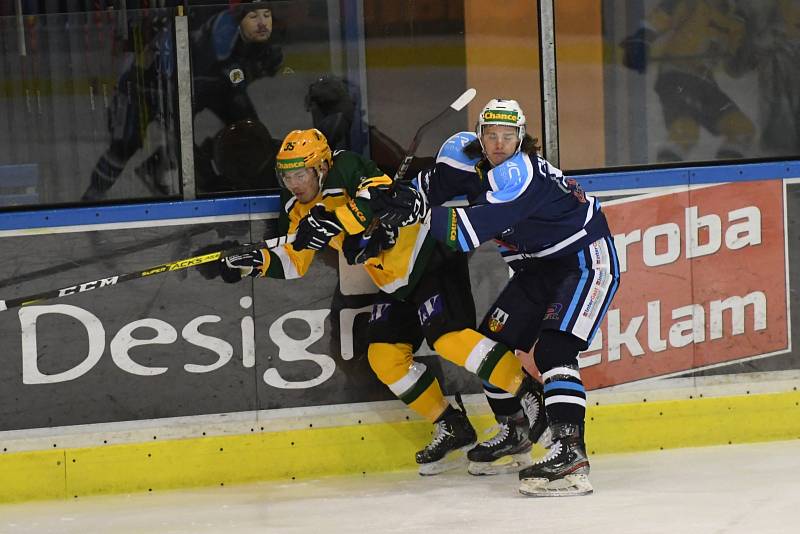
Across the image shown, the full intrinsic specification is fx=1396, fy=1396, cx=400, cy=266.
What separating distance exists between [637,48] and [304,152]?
120cm

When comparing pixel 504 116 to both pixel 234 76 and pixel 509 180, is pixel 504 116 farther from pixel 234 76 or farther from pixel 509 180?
pixel 234 76

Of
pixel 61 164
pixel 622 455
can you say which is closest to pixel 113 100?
pixel 61 164

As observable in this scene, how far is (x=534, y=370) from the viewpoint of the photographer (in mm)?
4547

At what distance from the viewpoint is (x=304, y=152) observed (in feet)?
13.7

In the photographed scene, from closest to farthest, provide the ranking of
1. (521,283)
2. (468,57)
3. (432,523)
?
(432,523), (521,283), (468,57)

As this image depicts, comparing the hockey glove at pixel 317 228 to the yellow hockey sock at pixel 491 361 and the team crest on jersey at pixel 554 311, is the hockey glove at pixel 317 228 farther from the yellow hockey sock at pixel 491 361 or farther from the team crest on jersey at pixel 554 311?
the team crest on jersey at pixel 554 311

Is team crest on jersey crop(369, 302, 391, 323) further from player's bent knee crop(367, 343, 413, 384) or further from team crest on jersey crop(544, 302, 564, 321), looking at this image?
team crest on jersey crop(544, 302, 564, 321)

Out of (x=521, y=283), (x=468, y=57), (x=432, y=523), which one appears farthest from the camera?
(x=468, y=57)

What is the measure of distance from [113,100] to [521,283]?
4.51ft

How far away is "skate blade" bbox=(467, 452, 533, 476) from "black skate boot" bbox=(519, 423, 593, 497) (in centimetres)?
34

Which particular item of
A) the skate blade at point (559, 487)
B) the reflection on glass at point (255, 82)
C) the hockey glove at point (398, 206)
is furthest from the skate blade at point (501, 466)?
the reflection on glass at point (255, 82)

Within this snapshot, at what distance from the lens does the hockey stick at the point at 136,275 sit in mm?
4105

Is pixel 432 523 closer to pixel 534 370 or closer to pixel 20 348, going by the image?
pixel 534 370

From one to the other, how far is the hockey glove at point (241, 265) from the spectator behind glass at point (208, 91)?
28 centimetres
